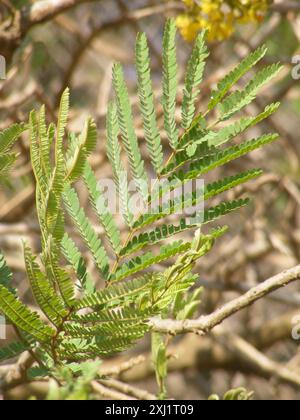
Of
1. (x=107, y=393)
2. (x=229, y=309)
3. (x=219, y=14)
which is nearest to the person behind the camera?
(x=229, y=309)

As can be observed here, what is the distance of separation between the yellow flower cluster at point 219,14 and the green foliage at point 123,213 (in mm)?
565

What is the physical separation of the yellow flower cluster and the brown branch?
2.17ft

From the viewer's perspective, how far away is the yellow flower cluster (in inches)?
58.0

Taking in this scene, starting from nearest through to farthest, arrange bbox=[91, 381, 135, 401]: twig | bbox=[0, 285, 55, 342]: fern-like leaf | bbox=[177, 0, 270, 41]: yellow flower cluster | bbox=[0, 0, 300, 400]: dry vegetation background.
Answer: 1. bbox=[0, 285, 55, 342]: fern-like leaf
2. bbox=[91, 381, 135, 401]: twig
3. bbox=[177, 0, 270, 41]: yellow flower cluster
4. bbox=[0, 0, 300, 400]: dry vegetation background

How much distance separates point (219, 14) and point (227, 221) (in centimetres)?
196

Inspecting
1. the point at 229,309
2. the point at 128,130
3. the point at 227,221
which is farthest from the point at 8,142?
the point at 227,221

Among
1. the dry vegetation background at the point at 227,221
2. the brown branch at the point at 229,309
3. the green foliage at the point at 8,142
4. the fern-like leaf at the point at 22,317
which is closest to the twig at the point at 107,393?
the brown branch at the point at 229,309

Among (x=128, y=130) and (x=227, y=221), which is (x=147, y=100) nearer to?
(x=128, y=130)

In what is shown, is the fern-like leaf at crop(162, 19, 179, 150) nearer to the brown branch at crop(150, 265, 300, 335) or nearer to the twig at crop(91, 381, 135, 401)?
the brown branch at crop(150, 265, 300, 335)

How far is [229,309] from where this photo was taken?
38.4 inches

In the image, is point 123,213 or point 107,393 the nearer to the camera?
point 123,213

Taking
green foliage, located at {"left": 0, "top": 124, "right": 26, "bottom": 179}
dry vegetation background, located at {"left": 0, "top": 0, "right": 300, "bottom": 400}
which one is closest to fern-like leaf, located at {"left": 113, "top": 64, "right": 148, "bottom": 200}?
green foliage, located at {"left": 0, "top": 124, "right": 26, "bottom": 179}

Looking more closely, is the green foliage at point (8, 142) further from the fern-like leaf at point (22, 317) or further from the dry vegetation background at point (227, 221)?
the dry vegetation background at point (227, 221)
